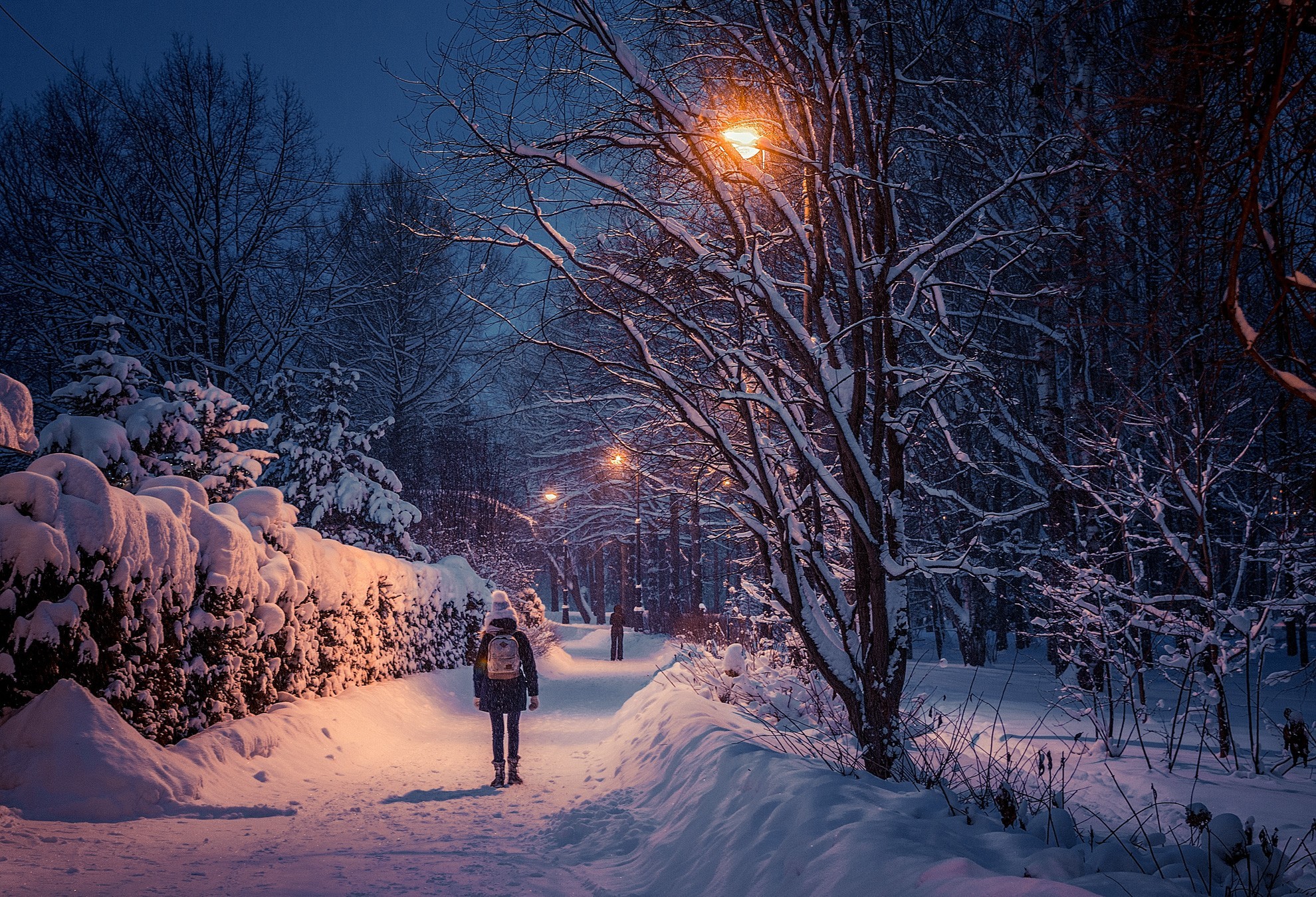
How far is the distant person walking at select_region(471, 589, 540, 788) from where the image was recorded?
22.5 feet

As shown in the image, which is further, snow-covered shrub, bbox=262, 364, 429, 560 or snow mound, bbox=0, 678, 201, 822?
snow-covered shrub, bbox=262, 364, 429, 560

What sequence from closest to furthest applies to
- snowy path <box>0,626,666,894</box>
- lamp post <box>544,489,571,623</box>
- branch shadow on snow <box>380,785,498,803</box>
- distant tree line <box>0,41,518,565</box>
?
snowy path <box>0,626,666,894</box> < branch shadow on snow <box>380,785,498,803</box> < distant tree line <box>0,41,518,565</box> < lamp post <box>544,489,571,623</box>

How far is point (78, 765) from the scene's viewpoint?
14.4ft

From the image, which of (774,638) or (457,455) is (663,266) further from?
(457,455)

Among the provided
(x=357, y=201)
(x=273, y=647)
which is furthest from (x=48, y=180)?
(x=273, y=647)

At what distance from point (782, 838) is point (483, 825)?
9.05 ft

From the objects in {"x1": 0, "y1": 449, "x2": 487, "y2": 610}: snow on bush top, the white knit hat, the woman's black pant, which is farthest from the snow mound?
the white knit hat

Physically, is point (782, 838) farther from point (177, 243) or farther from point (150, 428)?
point (177, 243)

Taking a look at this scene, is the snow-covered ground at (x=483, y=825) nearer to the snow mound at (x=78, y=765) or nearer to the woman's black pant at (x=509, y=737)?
the snow mound at (x=78, y=765)

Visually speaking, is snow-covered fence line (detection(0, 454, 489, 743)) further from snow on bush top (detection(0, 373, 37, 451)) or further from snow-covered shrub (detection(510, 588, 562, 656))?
snow-covered shrub (detection(510, 588, 562, 656))

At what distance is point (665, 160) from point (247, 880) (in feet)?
15.6

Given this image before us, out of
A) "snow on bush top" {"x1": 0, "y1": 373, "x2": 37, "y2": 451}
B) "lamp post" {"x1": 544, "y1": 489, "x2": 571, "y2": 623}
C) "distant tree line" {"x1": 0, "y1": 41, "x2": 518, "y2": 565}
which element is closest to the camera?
"snow on bush top" {"x1": 0, "y1": 373, "x2": 37, "y2": 451}

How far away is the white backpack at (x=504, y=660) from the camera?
6.98 m

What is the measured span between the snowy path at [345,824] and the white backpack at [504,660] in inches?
39.5
